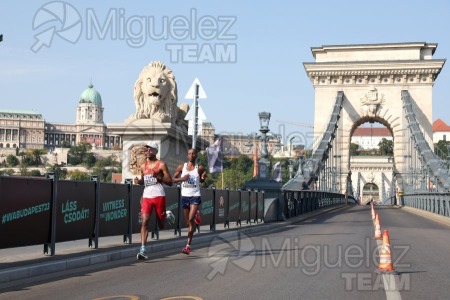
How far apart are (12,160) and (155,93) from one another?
585 feet

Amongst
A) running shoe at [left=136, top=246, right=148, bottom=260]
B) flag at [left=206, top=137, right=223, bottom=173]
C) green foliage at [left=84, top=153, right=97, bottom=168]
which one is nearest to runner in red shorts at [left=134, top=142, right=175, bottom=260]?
running shoe at [left=136, top=246, right=148, bottom=260]

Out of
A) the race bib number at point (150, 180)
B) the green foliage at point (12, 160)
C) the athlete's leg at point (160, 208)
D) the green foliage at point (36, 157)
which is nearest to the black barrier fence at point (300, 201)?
the athlete's leg at point (160, 208)

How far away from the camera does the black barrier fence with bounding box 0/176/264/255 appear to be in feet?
33.8

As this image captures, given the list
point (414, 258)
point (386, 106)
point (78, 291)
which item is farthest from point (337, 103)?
point (78, 291)

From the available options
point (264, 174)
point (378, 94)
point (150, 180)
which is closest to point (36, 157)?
point (378, 94)

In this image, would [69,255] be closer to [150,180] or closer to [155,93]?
[150,180]

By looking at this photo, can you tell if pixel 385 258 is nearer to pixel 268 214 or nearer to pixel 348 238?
pixel 348 238

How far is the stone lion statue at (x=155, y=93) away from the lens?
2211 cm

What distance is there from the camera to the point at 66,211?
12.0 meters

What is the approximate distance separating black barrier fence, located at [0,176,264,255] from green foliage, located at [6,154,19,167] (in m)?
183

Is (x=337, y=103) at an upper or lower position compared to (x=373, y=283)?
upper

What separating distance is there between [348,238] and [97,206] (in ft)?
24.6

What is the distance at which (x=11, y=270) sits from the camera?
30.9ft

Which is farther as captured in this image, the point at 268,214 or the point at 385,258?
the point at 268,214
